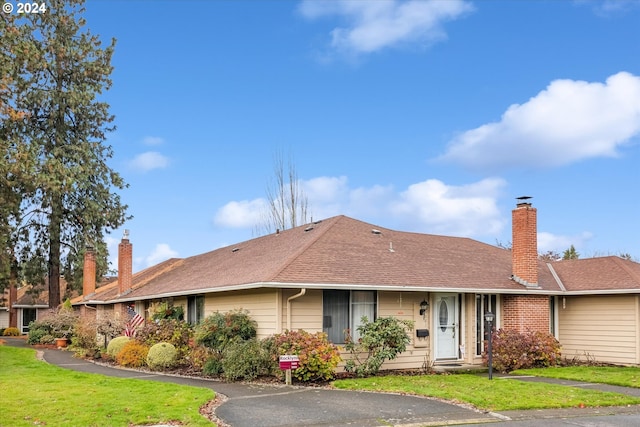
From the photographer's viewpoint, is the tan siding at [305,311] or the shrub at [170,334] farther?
the shrub at [170,334]

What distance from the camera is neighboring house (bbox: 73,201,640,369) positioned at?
15.9 meters

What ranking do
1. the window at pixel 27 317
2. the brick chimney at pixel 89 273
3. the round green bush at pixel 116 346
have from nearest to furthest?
the round green bush at pixel 116 346, the brick chimney at pixel 89 273, the window at pixel 27 317

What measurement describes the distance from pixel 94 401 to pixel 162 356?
21.3 ft

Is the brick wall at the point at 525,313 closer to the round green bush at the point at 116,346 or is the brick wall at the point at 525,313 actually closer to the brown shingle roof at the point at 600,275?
the brown shingle roof at the point at 600,275

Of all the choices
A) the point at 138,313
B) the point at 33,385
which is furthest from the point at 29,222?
the point at 33,385

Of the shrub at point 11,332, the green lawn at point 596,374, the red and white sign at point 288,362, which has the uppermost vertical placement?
the red and white sign at point 288,362

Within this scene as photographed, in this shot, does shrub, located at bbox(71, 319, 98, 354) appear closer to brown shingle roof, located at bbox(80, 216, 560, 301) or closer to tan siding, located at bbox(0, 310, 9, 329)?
brown shingle roof, located at bbox(80, 216, 560, 301)

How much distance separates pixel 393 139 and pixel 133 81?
8780 millimetres

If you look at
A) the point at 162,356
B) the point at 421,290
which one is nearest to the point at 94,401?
the point at 162,356

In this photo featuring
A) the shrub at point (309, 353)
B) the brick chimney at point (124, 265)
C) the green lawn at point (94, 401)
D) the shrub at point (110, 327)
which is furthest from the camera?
the brick chimney at point (124, 265)

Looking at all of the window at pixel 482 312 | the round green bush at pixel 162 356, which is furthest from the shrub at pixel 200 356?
the window at pixel 482 312

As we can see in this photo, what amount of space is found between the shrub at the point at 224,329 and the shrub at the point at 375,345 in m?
2.61

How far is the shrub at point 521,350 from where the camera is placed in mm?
17812

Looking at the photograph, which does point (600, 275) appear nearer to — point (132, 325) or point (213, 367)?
point (213, 367)
